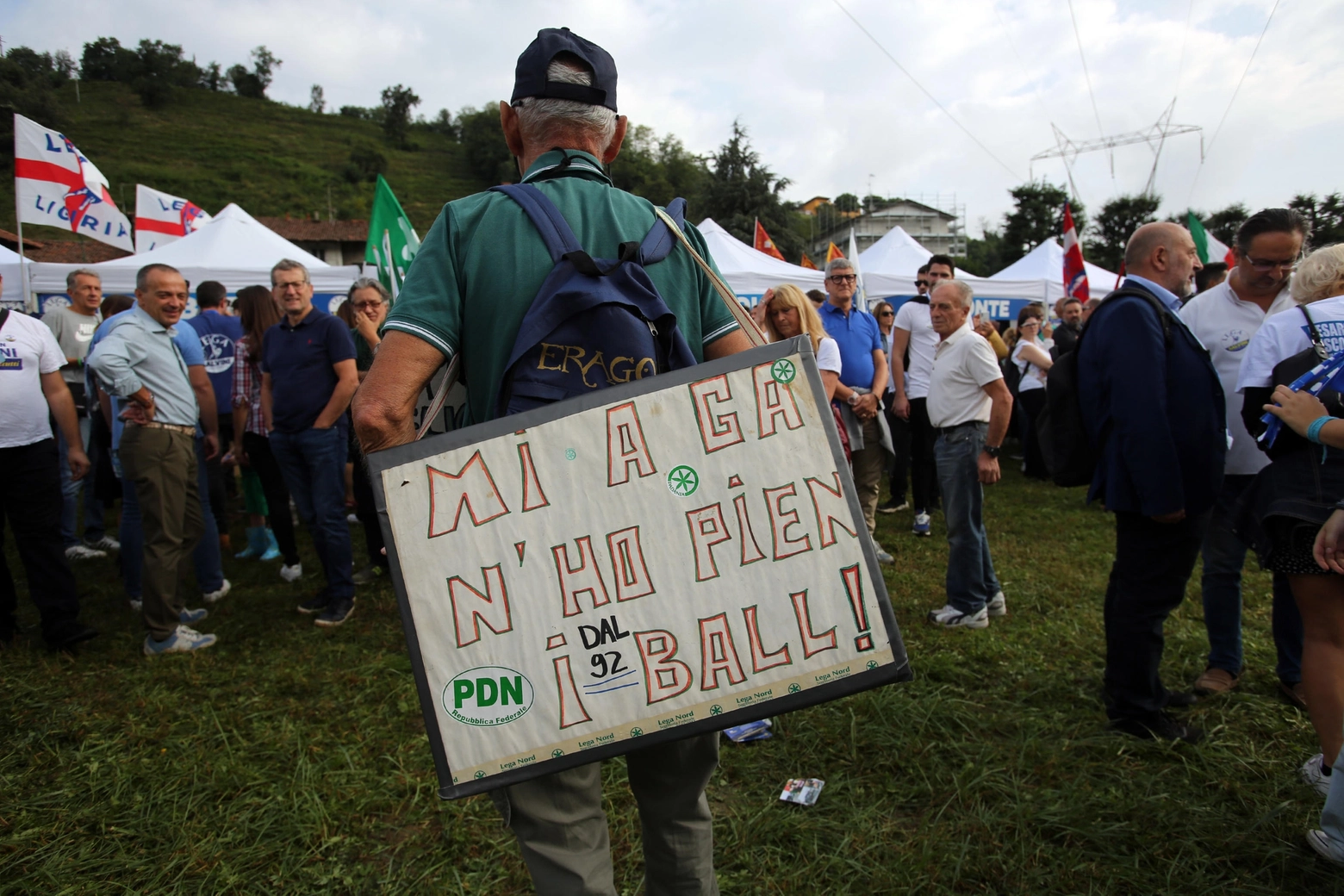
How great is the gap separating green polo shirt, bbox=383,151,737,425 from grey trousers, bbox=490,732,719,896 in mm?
723

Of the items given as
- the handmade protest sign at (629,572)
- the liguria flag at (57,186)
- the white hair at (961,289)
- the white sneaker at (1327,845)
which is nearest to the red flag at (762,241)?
the liguria flag at (57,186)

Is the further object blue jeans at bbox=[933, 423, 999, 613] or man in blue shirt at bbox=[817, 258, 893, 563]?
man in blue shirt at bbox=[817, 258, 893, 563]

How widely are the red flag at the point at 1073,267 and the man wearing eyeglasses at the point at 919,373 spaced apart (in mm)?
4016

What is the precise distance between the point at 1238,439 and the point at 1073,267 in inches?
287

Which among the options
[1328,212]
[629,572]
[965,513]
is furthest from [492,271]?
[1328,212]

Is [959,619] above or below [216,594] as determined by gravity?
above

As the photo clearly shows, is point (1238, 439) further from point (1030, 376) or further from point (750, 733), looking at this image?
point (1030, 376)

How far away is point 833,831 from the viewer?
8.14ft

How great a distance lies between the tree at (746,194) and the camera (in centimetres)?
4823

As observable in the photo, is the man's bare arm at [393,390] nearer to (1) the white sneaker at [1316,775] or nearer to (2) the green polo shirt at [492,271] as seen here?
(2) the green polo shirt at [492,271]

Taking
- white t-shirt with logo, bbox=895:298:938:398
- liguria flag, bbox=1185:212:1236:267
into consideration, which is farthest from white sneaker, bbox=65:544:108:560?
liguria flag, bbox=1185:212:1236:267

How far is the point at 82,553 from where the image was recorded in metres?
6.14

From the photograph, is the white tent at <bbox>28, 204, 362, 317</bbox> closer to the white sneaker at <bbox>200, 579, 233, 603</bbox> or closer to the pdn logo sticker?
the white sneaker at <bbox>200, 579, 233, 603</bbox>

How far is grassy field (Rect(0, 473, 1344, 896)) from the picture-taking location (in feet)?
7.59
